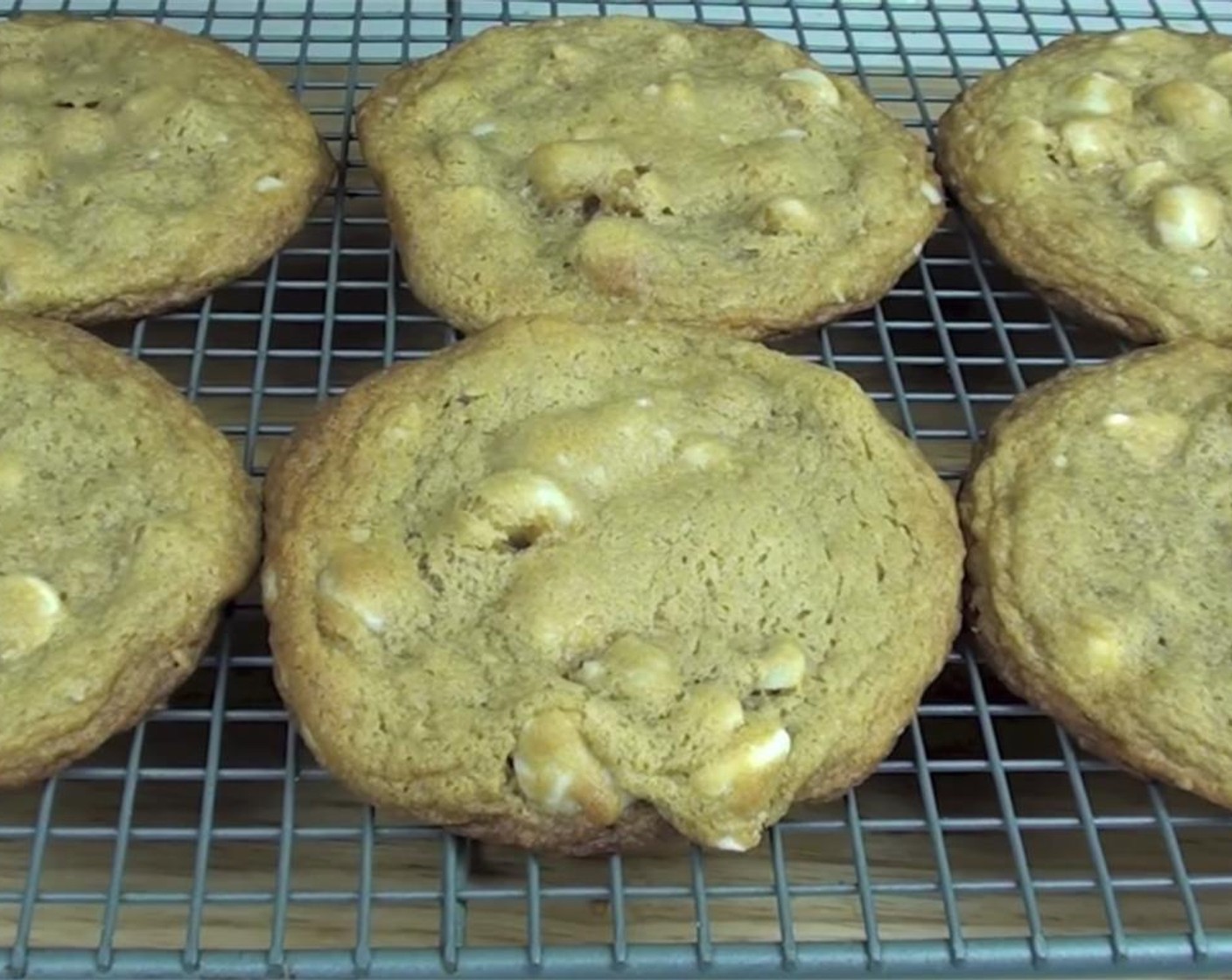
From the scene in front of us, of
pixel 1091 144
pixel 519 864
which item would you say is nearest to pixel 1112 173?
pixel 1091 144

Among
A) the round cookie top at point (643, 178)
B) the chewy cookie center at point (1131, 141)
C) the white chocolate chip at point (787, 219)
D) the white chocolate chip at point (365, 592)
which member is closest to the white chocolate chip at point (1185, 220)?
the chewy cookie center at point (1131, 141)

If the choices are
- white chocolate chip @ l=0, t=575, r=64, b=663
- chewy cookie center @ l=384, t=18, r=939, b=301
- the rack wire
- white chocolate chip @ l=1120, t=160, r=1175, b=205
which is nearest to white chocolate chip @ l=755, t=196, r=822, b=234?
chewy cookie center @ l=384, t=18, r=939, b=301

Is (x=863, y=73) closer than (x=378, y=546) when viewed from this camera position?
No

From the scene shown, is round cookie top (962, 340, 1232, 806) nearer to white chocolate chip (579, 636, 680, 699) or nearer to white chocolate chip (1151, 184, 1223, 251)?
white chocolate chip (1151, 184, 1223, 251)

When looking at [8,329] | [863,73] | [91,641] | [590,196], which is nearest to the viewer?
[91,641]

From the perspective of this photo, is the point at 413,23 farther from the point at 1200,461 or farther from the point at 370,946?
the point at 370,946

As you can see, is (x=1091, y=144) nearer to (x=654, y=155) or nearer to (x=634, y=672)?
(x=654, y=155)

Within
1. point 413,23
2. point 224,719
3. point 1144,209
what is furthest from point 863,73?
point 224,719

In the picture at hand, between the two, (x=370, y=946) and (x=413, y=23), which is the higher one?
(x=370, y=946)
